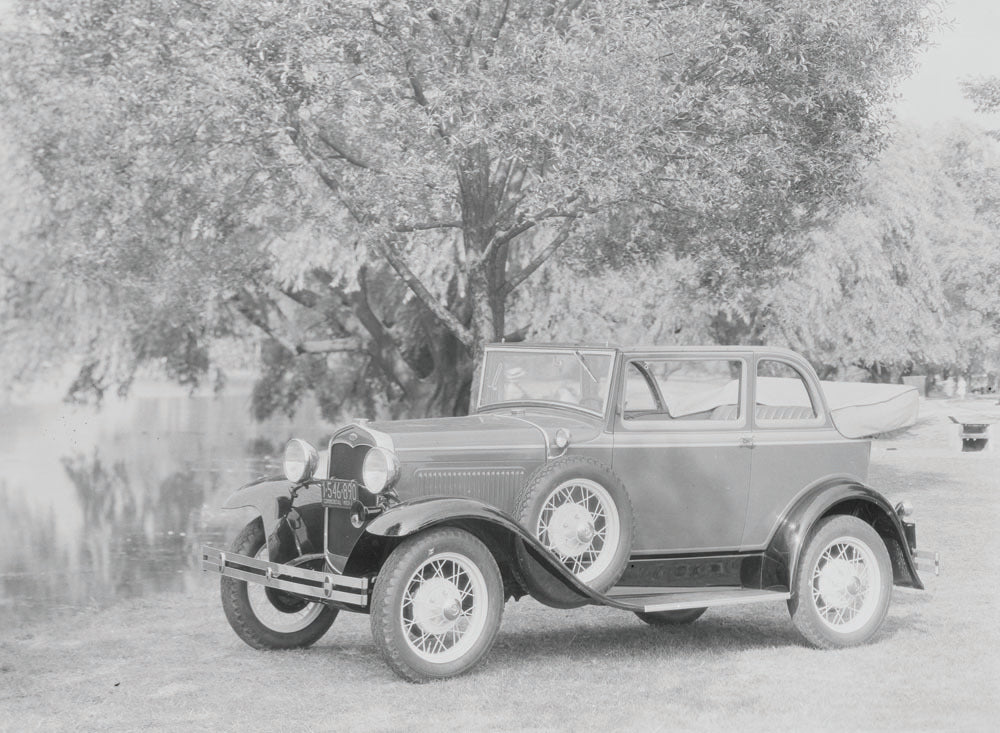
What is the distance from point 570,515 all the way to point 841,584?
2.04 m

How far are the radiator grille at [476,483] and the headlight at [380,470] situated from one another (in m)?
0.24

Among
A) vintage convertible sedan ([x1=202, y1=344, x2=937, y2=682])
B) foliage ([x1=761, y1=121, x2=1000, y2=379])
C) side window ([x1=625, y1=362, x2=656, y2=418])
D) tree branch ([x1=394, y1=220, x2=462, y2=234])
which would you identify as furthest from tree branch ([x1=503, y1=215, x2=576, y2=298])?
foliage ([x1=761, y1=121, x2=1000, y2=379])

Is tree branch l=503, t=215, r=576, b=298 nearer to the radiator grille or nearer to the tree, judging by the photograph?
the tree

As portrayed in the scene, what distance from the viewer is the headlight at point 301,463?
7.71 meters

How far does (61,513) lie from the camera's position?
20.5 metres

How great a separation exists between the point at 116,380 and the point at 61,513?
4563mm

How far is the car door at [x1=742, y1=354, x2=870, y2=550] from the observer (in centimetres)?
819

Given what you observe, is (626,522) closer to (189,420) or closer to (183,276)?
(183,276)

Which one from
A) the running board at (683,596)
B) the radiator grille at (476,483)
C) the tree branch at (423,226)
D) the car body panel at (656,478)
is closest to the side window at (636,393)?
the car body panel at (656,478)

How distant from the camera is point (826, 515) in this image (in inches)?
325

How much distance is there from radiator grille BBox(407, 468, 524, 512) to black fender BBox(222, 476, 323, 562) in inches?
33.0

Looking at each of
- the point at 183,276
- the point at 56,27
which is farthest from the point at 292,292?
the point at 56,27

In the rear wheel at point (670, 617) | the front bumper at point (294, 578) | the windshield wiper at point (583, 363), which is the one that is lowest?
the rear wheel at point (670, 617)

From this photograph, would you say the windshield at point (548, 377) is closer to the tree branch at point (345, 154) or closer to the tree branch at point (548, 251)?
the tree branch at point (548, 251)
